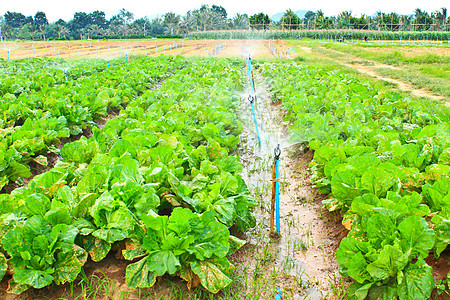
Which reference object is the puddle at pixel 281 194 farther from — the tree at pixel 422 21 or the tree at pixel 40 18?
the tree at pixel 40 18

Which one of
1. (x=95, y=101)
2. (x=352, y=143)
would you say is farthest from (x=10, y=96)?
(x=352, y=143)

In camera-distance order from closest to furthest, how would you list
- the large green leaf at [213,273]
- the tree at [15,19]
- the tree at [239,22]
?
the large green leaf at [213,273] < the tree at [239,22] < the tree at [15,19]

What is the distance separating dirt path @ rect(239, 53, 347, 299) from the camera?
2.99m

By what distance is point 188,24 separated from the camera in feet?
249

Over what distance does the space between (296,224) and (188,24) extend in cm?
7791

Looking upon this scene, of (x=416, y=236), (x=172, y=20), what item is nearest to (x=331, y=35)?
(x=172, y=20)

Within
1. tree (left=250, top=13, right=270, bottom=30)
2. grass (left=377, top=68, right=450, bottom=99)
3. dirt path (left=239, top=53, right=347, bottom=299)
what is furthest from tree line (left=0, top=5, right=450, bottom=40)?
dirt path (left=239, top=53, right=347, bottom=299)

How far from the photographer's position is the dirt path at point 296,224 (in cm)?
299

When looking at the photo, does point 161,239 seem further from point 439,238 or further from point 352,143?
point 352,143

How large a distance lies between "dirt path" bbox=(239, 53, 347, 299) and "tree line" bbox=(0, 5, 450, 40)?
173 feet

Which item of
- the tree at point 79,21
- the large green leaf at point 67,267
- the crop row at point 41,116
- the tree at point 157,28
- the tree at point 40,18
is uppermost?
the tree at point 40,18

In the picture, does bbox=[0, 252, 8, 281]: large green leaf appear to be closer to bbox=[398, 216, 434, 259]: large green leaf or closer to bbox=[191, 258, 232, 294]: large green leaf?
bbox=[191, 258, 232, 294]: large green leaf

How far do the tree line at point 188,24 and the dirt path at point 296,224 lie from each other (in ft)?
173

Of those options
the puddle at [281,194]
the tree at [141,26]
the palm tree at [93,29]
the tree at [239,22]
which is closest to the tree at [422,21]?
the tree at [239,22]
